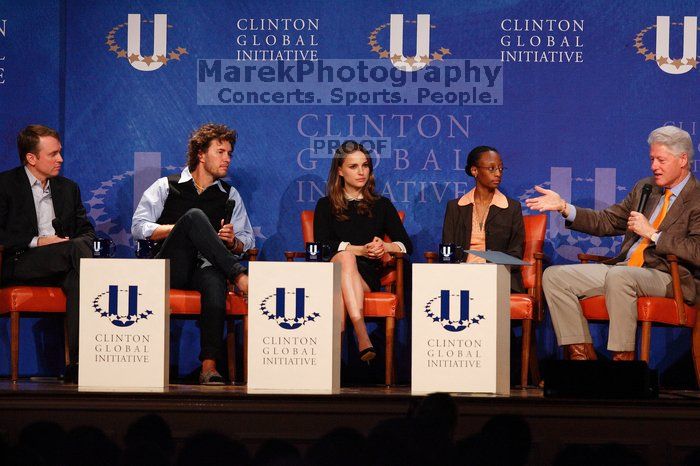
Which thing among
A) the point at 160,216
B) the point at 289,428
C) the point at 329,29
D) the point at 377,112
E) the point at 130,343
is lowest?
the point at 289,428

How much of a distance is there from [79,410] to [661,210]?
3.11m

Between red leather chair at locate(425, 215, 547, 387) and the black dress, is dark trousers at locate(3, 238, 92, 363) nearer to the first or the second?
the black dress

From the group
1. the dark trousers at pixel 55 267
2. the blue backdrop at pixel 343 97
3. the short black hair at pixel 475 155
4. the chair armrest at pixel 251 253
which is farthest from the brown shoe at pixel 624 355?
the dark trousers at pixel 55 267

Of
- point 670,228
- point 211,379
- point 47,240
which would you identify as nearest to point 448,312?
point 211,379

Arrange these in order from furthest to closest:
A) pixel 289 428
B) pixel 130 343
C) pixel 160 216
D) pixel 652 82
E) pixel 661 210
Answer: pixel 652 82 < pixel 160 216 < pixel 661 210 < pixel 130 343 < pixel 289 428

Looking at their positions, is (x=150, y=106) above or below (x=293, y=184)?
above

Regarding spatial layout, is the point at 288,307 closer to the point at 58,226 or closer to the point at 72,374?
the point at 72,374

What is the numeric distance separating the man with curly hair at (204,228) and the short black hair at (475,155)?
131cm

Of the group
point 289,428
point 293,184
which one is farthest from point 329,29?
point 289,428

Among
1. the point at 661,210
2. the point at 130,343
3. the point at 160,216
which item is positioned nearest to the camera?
the point at 130,343

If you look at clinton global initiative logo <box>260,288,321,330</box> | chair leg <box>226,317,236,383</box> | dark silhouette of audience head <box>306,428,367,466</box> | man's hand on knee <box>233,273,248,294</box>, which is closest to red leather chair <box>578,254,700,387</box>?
clinton global initiative logo <box>260,288,321,330</box>

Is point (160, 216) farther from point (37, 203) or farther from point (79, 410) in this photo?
point (79, 410)

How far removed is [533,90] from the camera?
6.20 metres

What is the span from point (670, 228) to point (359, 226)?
5.45 ft
